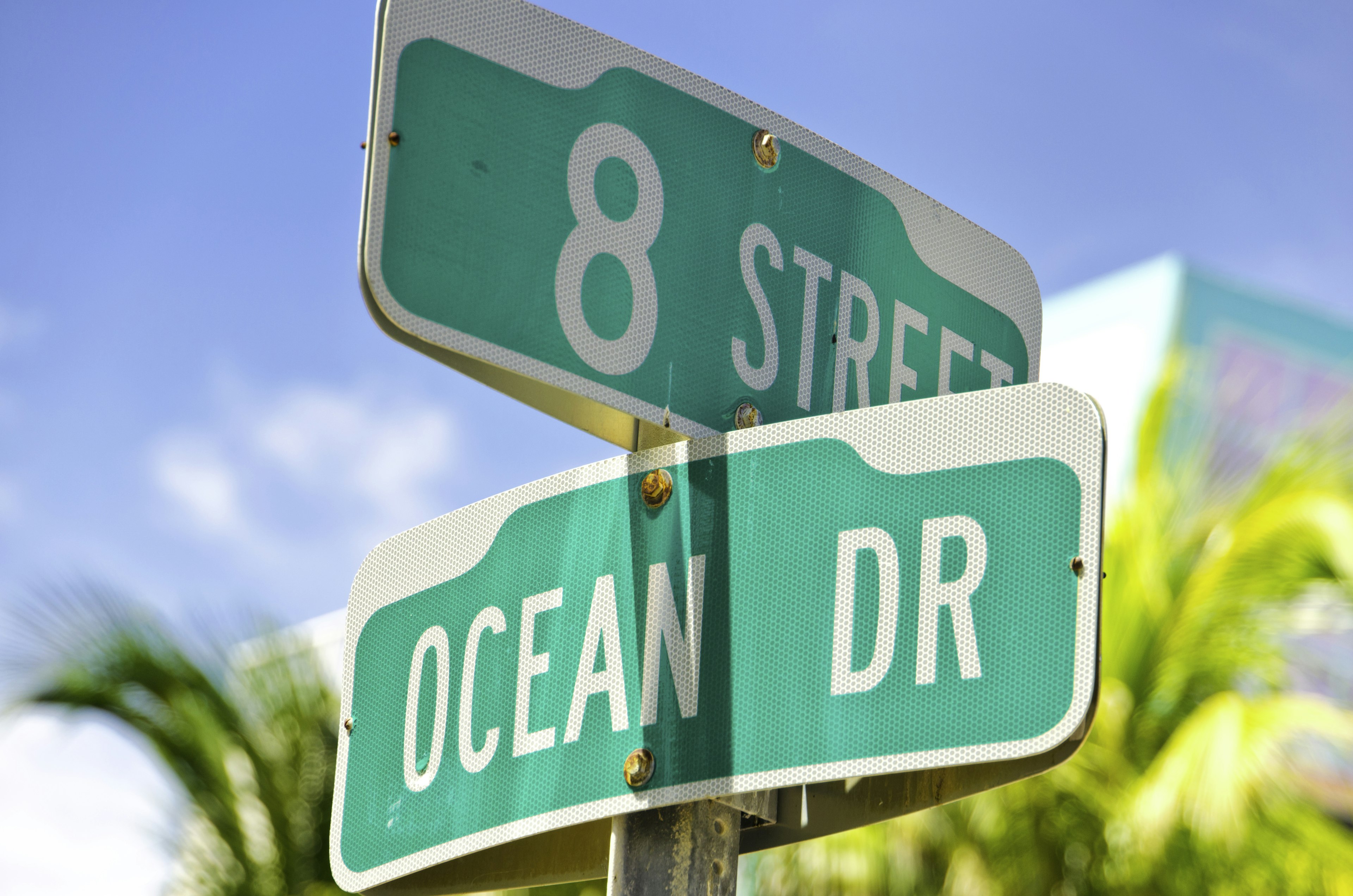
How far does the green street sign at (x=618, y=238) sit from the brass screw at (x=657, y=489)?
0.04m

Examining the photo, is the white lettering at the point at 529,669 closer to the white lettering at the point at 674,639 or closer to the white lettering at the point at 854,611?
the white lettering at the point at 674,639

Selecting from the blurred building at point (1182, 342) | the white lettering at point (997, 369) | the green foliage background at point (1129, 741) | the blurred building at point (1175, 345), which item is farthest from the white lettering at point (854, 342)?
the blurred building at point (1182, 342)

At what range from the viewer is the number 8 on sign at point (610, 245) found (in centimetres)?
122

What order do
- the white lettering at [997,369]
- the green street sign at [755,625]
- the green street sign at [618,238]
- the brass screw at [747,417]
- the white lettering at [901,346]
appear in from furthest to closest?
1. the white lettering at [997,369]
2. the white lettering at [901,346]
3. the brass screw at [747,417]
4. the green street sign at [618,238]
5. the green street sign at [755,625]

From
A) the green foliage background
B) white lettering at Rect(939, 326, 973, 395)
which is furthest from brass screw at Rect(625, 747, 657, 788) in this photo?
the green foliage background

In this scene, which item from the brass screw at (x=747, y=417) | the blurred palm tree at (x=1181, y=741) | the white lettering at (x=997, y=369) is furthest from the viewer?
the blurred palm tree at (x=1181, y=741)

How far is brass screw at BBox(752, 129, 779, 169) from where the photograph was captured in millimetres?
1379

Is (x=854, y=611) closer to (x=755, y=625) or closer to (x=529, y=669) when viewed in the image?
(x=755, y=625)

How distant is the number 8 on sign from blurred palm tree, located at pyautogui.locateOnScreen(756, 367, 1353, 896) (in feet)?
13.1

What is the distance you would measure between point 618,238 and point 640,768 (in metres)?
0.50

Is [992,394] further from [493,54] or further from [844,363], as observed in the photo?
[493,54]

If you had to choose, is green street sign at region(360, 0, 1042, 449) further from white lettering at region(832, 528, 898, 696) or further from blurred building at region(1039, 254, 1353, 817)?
blurred building at region(1039, 254, 1353, 817)

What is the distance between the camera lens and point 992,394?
1.13 metres

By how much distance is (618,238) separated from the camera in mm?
1273
